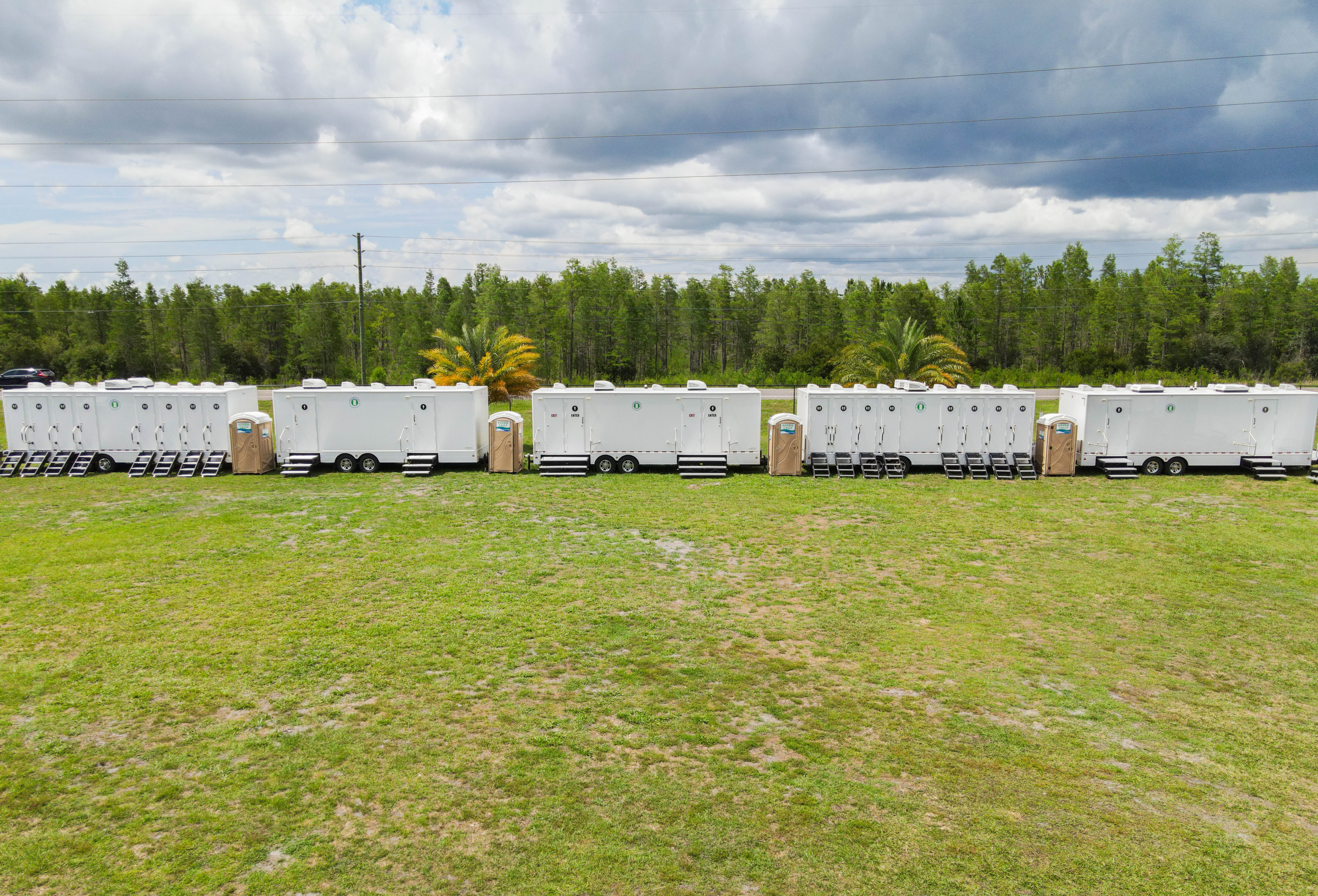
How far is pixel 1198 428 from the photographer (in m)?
22.4

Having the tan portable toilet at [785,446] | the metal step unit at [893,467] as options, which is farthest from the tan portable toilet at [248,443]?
the metal step unit at [893,467]

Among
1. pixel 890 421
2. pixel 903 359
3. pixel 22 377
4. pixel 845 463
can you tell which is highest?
pixel 903 359

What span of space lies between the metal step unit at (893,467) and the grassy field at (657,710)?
5719mm

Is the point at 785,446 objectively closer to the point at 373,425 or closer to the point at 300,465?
the point at 373,425

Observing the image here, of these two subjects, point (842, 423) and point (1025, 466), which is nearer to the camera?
point (1025, 466)

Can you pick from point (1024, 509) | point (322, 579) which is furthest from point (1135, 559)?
point (322, 579)

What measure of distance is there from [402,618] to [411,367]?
5776 cm

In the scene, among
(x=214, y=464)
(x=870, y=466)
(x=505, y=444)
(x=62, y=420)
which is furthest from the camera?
(x=62, y=420)

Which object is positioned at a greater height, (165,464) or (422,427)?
(422,427)

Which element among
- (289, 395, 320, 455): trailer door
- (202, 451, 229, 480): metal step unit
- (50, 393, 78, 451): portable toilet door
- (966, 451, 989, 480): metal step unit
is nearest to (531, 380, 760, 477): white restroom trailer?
(966, 451, 989, 480): metal step unit

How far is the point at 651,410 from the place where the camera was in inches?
889

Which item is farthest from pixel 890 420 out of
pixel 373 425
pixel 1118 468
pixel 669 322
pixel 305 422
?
pixel 669 322

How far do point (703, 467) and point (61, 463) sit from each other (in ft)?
62.4

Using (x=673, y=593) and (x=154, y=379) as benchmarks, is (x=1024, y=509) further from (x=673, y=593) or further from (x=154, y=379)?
(x=154, y=379)
